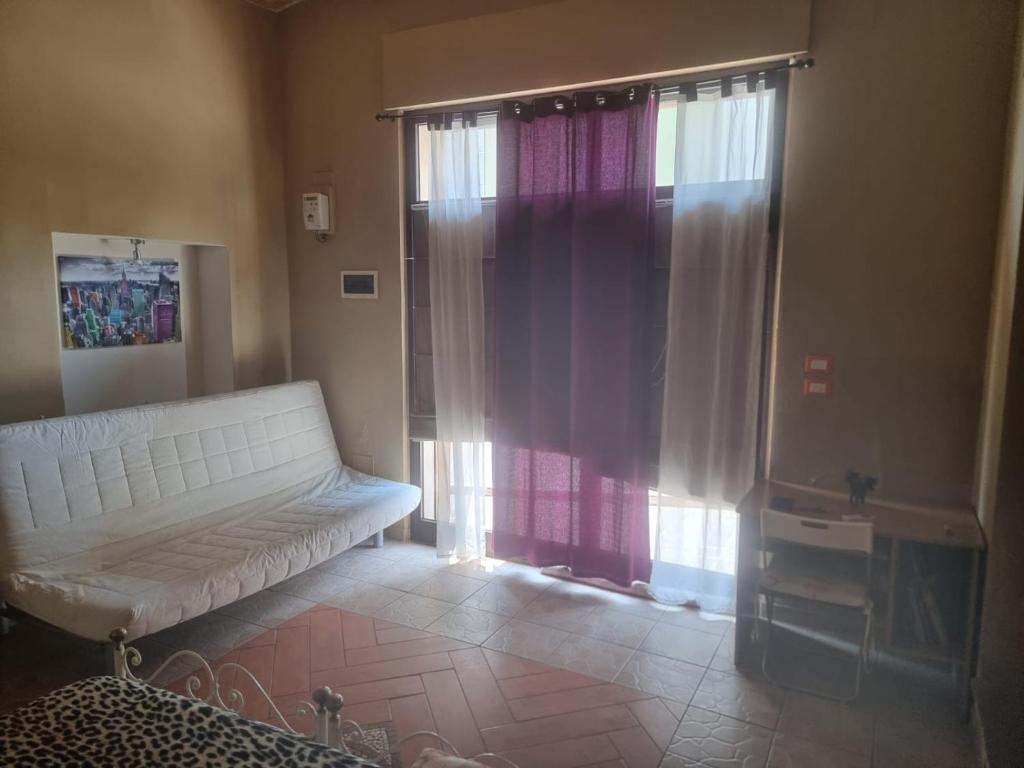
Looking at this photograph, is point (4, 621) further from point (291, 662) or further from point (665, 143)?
point (665, 143)

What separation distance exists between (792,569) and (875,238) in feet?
4.97

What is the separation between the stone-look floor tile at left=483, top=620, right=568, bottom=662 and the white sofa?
102 centimetres


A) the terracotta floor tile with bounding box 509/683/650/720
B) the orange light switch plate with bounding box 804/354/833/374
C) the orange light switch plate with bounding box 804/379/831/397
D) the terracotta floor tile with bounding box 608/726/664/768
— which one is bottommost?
the terracotta floor tile with bounding box 608/726/664/768

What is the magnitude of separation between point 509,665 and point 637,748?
0.71 m

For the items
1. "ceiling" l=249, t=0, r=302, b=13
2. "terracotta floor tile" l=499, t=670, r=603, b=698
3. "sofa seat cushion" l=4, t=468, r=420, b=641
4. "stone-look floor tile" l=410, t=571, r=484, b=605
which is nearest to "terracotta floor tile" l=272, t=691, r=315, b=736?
"sofa seat cushion" l=4, t=468, r=420, b=641

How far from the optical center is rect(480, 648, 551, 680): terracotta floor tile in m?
2.90

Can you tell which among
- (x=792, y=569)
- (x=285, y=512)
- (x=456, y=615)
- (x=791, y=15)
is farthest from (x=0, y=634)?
(x=791, y=15)

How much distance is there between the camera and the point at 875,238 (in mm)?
2979

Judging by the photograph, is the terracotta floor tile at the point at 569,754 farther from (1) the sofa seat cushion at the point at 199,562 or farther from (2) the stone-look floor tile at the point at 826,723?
(1) the sofa seat cushion at the point at 199,562

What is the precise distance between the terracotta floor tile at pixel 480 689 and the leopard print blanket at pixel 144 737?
121 centimetres

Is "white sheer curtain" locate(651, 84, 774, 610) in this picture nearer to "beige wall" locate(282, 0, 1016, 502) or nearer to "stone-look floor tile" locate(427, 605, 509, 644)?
"beige wall" locate(282, 0, 1016, 502)

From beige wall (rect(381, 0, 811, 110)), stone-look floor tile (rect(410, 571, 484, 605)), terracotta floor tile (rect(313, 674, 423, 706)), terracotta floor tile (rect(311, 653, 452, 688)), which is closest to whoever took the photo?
terracotta floor tile (rect(313, 674, 423, 706))

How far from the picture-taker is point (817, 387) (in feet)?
10.3

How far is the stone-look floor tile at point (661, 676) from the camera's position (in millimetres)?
2773
